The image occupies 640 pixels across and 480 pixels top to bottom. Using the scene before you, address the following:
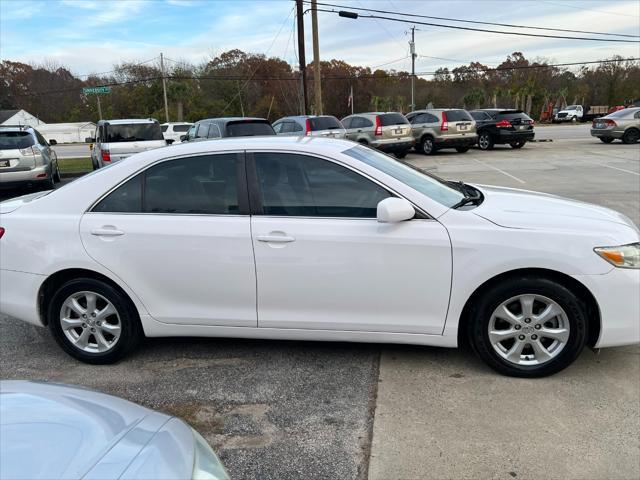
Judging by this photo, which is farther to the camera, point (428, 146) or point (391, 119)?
point (428, 146)

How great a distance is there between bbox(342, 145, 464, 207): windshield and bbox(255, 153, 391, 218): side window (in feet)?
0.69

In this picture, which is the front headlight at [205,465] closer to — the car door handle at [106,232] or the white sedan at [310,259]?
the white sedan at [310,259]

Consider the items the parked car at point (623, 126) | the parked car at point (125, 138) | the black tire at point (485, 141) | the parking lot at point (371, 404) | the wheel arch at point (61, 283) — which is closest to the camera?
the parking lot at point (371, 404)

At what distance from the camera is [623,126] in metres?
22.2

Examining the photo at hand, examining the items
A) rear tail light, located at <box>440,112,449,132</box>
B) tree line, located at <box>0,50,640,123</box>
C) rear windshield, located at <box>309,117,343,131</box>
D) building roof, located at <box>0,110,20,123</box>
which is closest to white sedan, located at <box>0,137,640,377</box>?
rear windshield, located at <box>309,117,343,131</box>

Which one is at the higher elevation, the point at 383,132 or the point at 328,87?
the point at 328,87

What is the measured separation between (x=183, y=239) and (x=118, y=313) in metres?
0.78

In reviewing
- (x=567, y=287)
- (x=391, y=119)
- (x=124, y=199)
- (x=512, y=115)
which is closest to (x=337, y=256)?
(x=567, y=287)

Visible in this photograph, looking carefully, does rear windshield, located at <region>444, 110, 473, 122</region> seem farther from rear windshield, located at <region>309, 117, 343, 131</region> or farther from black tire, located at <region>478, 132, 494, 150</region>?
rear windshield, located at <region>309, 117, 343, 131</region>

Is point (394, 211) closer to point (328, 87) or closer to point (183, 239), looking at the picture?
point (183, 239)

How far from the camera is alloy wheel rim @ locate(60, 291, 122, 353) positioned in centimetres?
392

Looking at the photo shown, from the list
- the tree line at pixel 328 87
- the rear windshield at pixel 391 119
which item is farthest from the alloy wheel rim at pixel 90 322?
the tree line at pixel 328 87

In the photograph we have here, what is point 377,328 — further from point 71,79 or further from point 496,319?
point 71,79

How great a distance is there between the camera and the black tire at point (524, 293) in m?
3.38
